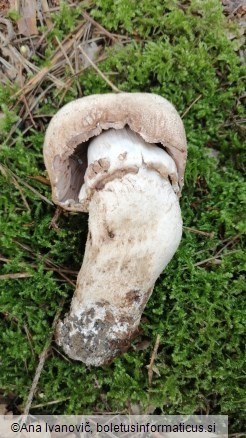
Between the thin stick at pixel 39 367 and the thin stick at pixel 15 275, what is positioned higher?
the thin stick at pixel 15 275

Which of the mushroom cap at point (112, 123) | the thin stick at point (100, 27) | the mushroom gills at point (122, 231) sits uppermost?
the thin stick at point (100, 27)

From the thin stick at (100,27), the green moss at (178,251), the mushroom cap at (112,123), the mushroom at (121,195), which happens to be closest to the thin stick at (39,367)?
the green moss at (178,251)

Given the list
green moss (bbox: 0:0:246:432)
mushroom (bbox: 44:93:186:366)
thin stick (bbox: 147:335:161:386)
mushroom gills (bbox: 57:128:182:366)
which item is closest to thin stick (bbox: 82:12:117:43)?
green moss (bbox: 0:0:246:432)

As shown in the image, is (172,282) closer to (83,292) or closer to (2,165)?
(83,292)

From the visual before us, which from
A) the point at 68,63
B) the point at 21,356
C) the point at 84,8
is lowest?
the point at 21,356

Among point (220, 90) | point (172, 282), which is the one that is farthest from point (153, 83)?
point (172, 282)

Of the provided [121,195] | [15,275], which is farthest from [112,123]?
[15,275]

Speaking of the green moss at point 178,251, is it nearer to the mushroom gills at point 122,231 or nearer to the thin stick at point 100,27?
the thin stick at point 100,27
